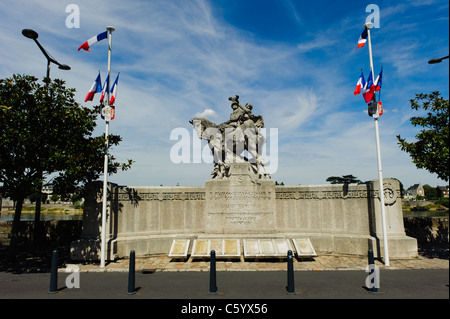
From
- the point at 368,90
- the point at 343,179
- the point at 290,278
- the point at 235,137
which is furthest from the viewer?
the point at 343,179

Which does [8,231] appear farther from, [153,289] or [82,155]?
[153,289]

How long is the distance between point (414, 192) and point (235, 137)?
144 metres

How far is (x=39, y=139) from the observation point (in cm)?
915

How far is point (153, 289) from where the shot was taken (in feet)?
23.8

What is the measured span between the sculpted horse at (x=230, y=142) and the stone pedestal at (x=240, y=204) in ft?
2.78

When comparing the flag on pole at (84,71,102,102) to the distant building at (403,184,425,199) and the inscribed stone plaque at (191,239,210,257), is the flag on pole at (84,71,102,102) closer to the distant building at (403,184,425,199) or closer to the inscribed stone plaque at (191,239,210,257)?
the inscribed stone plaque at (191,239,210,257)

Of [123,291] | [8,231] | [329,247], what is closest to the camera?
[123,291]

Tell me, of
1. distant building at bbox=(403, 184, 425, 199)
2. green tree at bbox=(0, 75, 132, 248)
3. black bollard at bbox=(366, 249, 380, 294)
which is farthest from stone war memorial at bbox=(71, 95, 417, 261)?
distant building at bbox=(403, 184, 425, 199)

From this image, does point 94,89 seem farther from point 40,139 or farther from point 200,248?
point 200,248

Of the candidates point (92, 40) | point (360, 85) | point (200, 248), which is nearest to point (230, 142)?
point (200, 248)

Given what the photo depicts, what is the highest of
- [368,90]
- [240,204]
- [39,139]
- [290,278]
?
[368,90]

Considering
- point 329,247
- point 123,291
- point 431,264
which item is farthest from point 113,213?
point 431,264

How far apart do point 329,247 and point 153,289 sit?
25.0ft

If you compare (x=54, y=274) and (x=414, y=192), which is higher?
(x=414, y=192)
